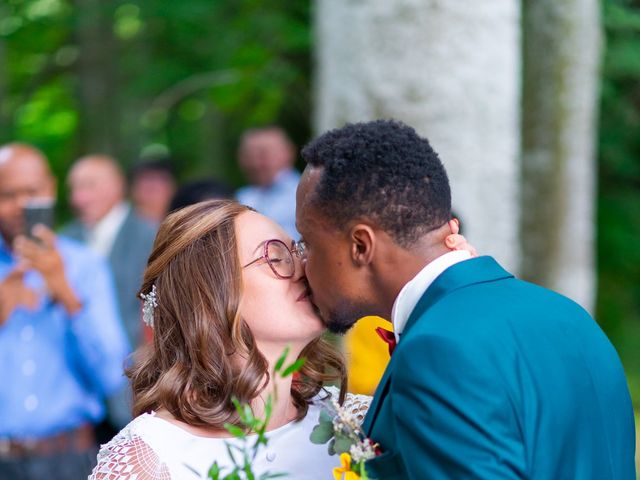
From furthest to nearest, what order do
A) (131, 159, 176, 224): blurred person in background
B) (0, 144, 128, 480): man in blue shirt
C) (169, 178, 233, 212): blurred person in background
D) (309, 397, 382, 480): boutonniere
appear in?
1. (131, 159, 176, 224): blurred person in background
2. (169, 178, 233, 212): blurred person in background
3. (0, 144, 128, 480): man in blue shirt
4. (309, 397, 382, 480): boutonniere

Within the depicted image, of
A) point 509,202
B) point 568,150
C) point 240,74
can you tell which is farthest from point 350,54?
point 240,74

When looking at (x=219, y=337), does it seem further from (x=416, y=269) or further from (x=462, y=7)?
(x=462, y=7)

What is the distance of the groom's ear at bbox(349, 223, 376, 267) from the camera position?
7.87 feet

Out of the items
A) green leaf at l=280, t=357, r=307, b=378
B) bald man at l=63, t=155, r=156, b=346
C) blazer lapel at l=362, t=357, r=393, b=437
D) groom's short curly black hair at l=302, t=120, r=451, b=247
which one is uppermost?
groom's short curly black hair at l=302, t=120, r=451, b=247

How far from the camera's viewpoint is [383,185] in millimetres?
2387

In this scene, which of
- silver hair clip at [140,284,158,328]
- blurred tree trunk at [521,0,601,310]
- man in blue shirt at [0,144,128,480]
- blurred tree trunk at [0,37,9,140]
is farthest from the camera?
blurred tree trunk at [0,37,9,140]

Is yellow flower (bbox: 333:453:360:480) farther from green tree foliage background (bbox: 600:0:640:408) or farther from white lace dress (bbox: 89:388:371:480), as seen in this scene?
green tree foliage background (bbox: 600:0:640:408)

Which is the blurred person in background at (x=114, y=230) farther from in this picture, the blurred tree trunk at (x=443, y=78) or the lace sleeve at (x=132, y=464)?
the lace sleeve at (x=132, y=464)

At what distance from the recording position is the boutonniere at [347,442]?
231 centimetres

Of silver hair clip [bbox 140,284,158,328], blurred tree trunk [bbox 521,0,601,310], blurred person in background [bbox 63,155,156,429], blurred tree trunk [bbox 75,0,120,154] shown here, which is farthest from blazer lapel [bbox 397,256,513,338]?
blurred tree trunk [bbox 75,0,120,154]

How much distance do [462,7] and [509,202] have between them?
1.03 m

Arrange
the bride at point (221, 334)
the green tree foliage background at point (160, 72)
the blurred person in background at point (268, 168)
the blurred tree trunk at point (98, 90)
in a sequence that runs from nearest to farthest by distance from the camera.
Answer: the bride at point (221, 334), the blurred person in background at point (268, 168), the green tree foliage background at point (160, 72), the blurred tree trunk at point (98, 90)

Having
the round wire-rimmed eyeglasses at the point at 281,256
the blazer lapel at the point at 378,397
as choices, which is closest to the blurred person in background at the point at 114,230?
the round wire-rimmed eyeglasses at the point at 281,256

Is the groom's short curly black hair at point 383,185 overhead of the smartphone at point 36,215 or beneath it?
overhead
